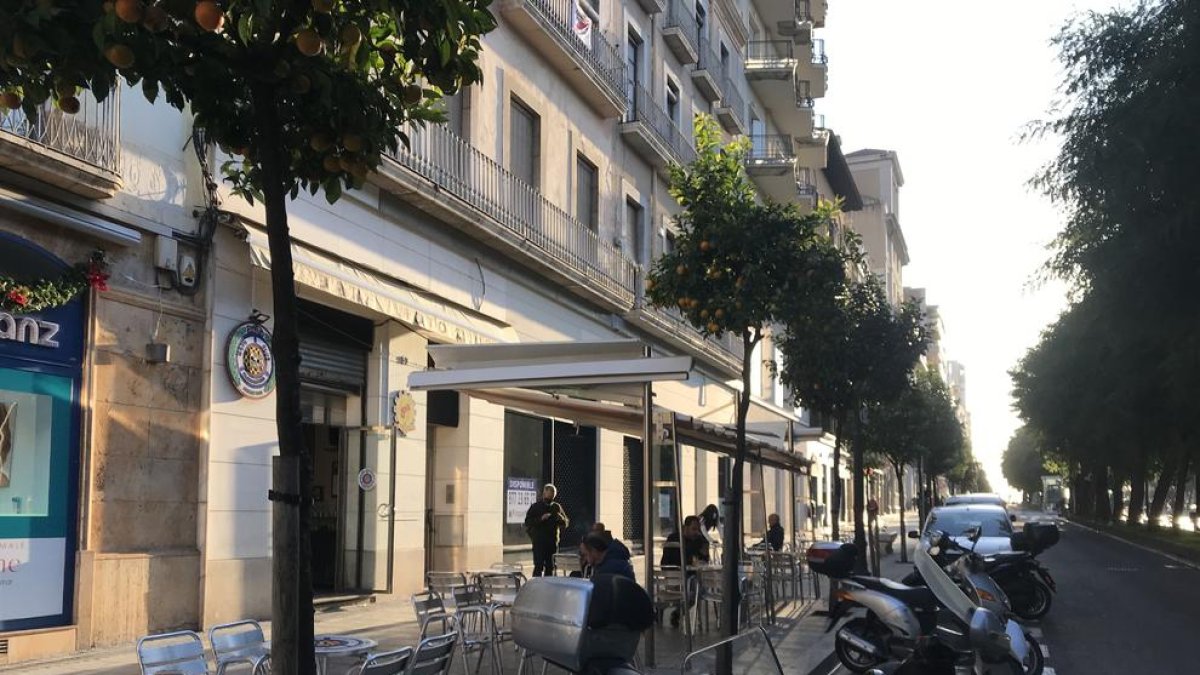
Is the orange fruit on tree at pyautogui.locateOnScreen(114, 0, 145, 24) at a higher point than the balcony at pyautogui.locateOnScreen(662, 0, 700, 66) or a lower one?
lower

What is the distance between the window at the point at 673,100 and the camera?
27344 millimetres

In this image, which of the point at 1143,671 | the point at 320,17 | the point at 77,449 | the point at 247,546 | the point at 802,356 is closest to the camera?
the point at 320,17

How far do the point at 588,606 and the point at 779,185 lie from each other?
3206 centimetres

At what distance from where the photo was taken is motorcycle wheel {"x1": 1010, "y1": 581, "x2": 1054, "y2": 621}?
14523 millimetres

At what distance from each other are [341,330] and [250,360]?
7.59ft

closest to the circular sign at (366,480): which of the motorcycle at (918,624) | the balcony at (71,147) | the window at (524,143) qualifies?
the balcony at (71,147)

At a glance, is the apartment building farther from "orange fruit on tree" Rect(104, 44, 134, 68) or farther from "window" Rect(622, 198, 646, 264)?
"orange fruit on tree" Rect(104, 44, 134, 68)

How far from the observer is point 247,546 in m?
11.7

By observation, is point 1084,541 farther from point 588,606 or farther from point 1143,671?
point 588,606

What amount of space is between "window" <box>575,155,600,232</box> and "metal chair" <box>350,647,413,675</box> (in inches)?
657

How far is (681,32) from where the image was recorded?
26703mm

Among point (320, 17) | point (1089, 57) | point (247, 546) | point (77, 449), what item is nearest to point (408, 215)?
point (247, 546)

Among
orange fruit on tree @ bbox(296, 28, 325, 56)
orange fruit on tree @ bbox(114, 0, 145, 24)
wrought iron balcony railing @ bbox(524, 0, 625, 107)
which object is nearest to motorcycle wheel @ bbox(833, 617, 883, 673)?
orange fruit on tree @ bbox(296, 28, 325, 56)

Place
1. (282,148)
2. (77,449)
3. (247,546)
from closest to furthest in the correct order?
1. (282,148)
2. (77,449)
3. (247,546)
